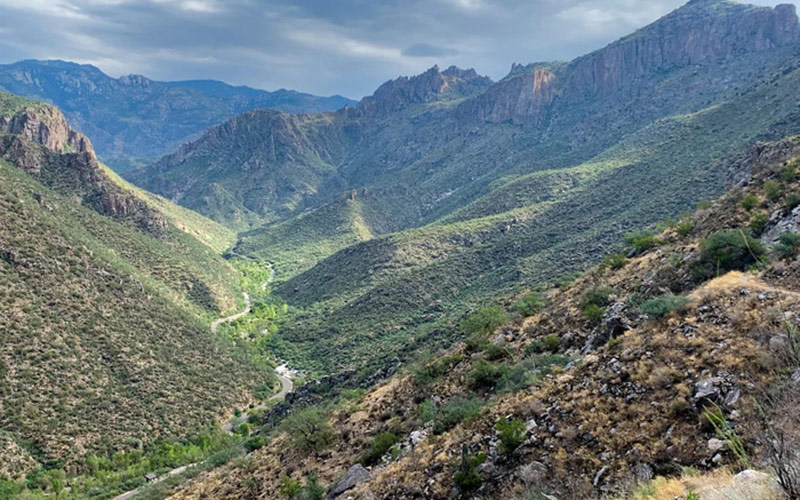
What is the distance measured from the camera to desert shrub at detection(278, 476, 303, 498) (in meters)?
19.4

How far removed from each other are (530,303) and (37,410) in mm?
60146

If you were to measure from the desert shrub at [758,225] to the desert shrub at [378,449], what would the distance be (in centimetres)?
2098

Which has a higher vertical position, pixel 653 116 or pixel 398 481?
pixel 653 116

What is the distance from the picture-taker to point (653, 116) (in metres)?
194

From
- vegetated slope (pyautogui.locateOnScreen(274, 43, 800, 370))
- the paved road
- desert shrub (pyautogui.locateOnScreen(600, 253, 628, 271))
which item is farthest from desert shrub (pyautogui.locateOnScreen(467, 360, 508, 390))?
the paved road

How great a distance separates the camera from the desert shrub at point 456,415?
55.7 feet

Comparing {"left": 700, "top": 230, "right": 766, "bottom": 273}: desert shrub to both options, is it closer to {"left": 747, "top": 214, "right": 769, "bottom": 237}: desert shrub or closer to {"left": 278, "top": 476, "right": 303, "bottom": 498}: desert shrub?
{"left": 747, "top": 214, "right": 769, "bottom": 237}: desert shrub

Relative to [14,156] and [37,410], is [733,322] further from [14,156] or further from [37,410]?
[14,156]

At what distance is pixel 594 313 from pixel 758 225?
9475 millimetres

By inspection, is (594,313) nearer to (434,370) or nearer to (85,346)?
(434,370)

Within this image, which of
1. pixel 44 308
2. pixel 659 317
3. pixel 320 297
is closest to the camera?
pixel 659 317

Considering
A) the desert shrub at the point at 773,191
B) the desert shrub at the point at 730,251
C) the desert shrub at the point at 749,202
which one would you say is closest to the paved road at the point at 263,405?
the desert shrub at the point at 730,251

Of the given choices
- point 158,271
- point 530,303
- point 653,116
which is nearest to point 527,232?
point 530,303

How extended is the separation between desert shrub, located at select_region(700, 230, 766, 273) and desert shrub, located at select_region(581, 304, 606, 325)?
5154mm
